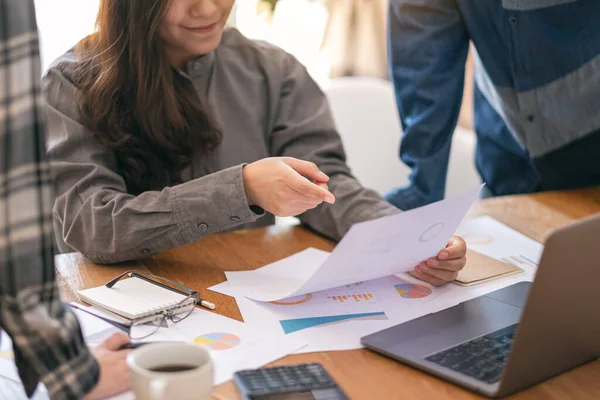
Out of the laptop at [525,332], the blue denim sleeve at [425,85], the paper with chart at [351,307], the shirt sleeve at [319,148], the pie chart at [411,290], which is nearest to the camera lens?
the laptop at [525,332]

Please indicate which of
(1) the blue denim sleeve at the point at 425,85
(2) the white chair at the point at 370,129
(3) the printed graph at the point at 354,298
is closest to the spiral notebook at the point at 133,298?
(3) the printed graph at the point at 354,298

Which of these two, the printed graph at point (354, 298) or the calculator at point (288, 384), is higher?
the calculator at point (288, 384)

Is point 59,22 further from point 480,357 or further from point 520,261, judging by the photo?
point 480,357

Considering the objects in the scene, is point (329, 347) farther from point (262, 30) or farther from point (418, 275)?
point (262, 30)

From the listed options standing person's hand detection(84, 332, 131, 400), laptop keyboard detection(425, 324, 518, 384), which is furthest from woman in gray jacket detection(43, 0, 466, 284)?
standing person's hand detection(84, 332, 131, 400)

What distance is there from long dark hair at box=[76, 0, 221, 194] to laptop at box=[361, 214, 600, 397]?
0.57 meters

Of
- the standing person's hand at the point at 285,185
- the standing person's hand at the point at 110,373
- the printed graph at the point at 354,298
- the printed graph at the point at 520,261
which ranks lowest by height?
the printed graph at the point at 520,261

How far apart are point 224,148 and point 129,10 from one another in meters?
0.33

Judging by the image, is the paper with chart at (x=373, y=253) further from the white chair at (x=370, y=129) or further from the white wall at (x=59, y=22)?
the white wall at (x=59, y=22)

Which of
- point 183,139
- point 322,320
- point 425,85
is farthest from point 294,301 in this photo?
point 425,85

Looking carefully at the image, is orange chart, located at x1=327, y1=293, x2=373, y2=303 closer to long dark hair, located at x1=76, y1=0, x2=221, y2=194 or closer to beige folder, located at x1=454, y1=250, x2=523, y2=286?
beige folder, located at x1=454, y1=250, x2=523, y2=286

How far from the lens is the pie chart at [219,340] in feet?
3.19

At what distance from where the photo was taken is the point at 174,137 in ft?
4.56

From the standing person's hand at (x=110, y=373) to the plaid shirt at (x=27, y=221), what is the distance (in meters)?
0.07
